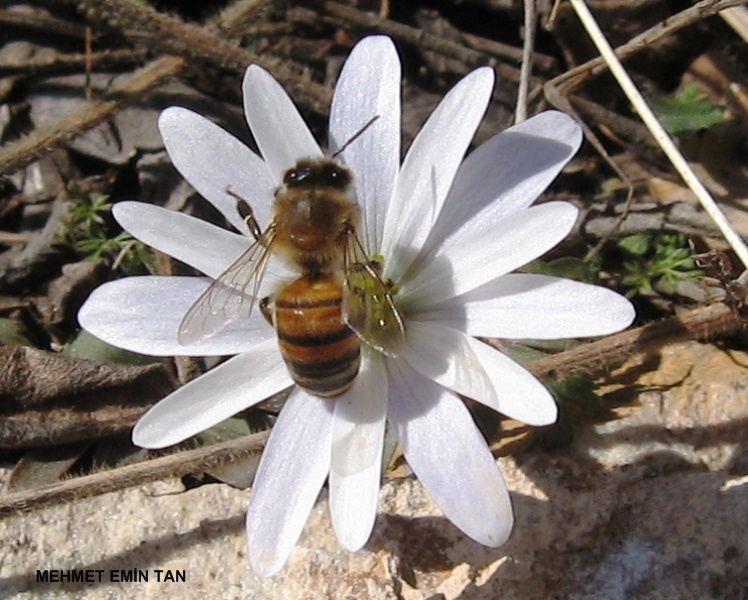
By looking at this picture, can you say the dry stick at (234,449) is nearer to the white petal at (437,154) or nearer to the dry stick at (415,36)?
the white petal at (437,154)

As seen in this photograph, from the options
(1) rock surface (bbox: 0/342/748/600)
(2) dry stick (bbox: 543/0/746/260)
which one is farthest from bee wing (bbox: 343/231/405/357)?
(2) dry stick (bbox: 543/0/746/260)

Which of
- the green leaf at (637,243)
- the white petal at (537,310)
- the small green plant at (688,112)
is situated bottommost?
the green leaf at (637,243)

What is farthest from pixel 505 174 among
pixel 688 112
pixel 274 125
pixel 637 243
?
pixel 688 112

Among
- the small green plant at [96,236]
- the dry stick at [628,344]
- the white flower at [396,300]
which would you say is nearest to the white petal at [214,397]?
the white flower at [396,300]

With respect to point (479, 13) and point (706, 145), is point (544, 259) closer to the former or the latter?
point (706, 145)

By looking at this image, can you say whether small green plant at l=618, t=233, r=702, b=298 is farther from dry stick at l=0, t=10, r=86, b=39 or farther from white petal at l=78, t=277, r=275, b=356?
dry stick at l=0, t=10, r=86, b=39

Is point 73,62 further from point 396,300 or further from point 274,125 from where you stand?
point 396,300
